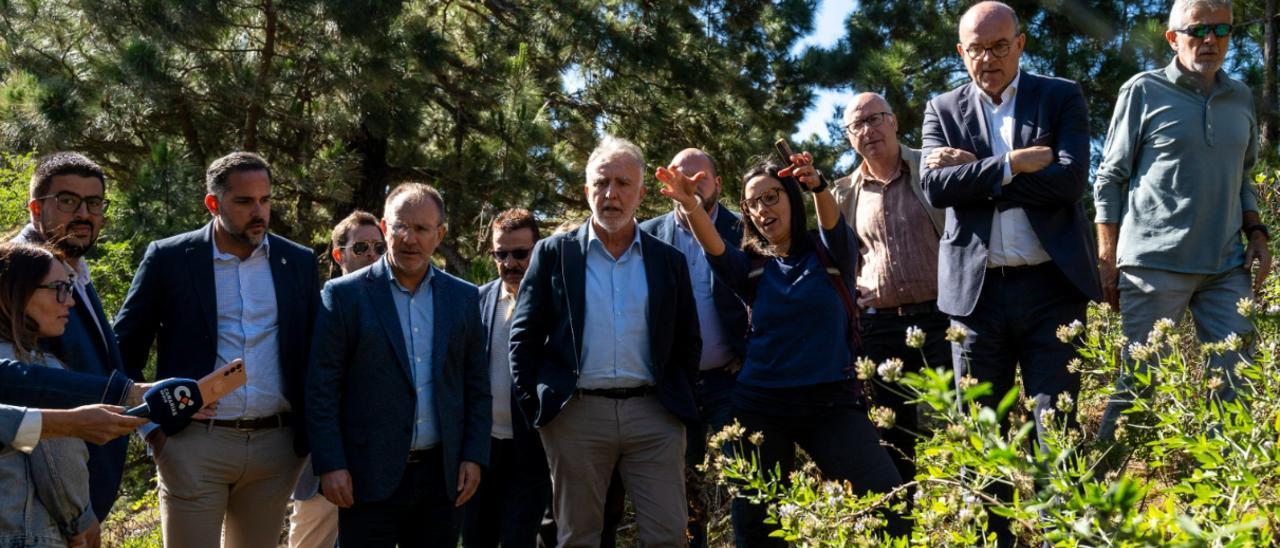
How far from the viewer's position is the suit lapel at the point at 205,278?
13.6 feet

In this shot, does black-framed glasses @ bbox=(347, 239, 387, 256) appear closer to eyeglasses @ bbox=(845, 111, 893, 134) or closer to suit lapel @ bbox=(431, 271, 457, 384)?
suit lapel @ bbox=(431, 271, 457, 384)

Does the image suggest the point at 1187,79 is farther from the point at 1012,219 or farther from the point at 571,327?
the point at 571,327

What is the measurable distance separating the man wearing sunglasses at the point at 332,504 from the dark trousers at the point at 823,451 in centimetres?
198

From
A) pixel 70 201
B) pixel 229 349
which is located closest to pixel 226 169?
pixel 70 201

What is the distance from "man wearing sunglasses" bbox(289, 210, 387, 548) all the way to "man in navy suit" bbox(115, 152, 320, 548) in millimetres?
1008

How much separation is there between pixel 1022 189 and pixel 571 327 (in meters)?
1.61

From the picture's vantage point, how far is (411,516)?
14.2 ft

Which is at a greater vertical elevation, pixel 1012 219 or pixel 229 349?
pixel 1012 219

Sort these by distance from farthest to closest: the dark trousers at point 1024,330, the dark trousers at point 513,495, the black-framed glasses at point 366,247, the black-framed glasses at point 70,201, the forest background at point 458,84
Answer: the forest background at point 458,84 → the black-framed glasses at point 366,247 → the dark trousers at point 513,495 → the dark trousers at point 1024,330 → the black-framed glasses at point 70,201

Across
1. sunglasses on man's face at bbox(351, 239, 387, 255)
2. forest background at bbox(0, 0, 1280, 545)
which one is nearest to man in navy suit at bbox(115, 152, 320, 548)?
sunglasses on man's face at bbox(351, 239, 387, 255)

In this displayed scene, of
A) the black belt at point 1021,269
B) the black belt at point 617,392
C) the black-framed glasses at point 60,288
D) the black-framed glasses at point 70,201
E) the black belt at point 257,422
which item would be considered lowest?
the black belt at point 257,422

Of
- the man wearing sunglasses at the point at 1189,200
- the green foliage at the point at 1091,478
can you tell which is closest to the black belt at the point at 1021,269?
the man wearing sunglasses at the point at 1189,200

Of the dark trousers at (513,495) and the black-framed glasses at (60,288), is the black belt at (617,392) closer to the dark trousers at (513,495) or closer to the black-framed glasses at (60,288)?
the dark trousers at (513,495)

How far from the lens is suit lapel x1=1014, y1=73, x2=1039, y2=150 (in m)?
4.36
